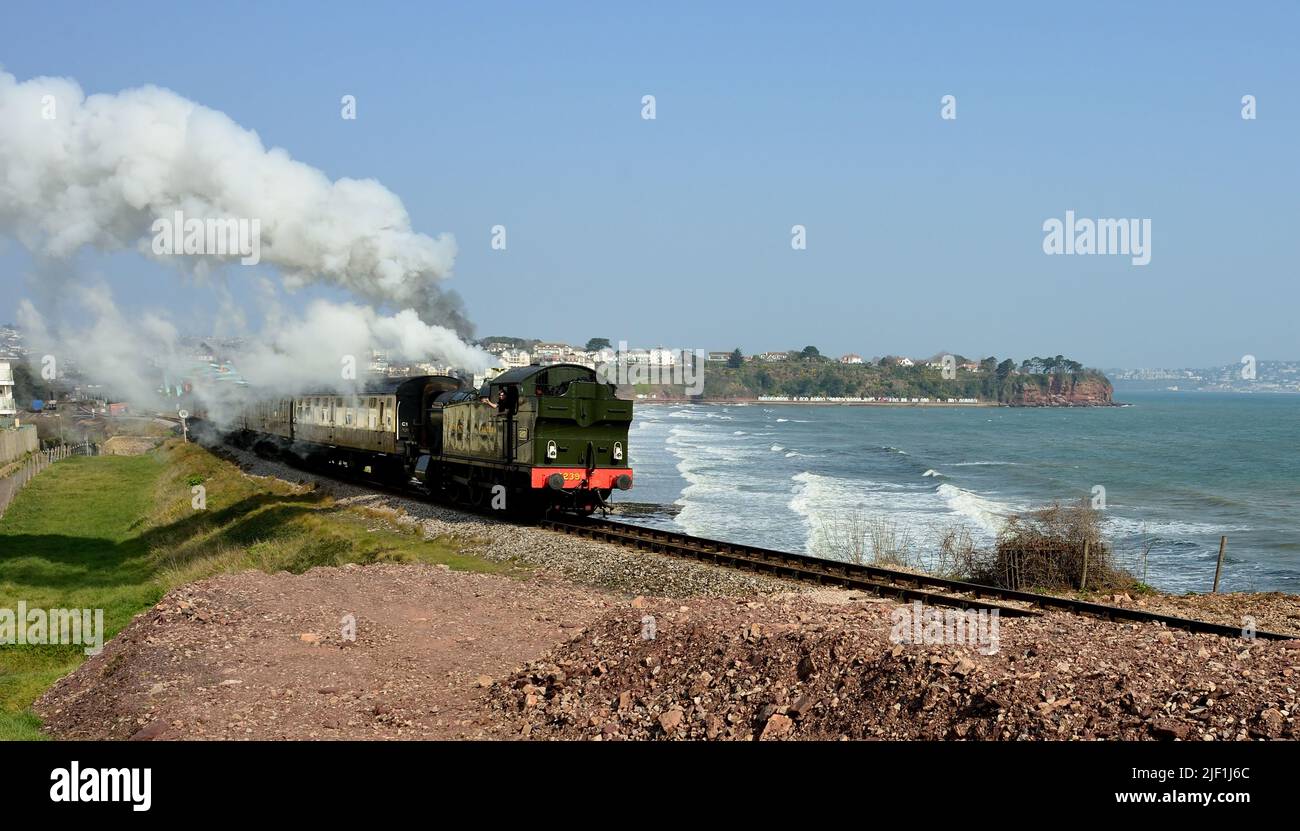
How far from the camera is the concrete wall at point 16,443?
206 ft

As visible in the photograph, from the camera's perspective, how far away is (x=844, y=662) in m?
11.1

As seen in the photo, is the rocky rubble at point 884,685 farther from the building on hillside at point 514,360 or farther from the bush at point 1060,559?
the building on hillside at point 514,360

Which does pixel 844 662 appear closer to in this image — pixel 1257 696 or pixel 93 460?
pixel 1257 696

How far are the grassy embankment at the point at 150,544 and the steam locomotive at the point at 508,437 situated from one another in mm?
2706

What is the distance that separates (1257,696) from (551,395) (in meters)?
19.0

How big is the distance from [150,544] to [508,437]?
1575cm

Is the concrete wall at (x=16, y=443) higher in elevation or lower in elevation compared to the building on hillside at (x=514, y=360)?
lower

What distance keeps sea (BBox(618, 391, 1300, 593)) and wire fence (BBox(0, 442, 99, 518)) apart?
27487 millimetres

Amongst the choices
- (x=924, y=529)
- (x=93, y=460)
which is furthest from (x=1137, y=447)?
(x=93, y=460)

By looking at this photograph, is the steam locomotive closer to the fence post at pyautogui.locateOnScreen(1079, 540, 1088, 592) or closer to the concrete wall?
the fence post at pyautogui.locateOnScreen(1079, 540, 1088, 592)

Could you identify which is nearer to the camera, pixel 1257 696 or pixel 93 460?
pixel 1257 696

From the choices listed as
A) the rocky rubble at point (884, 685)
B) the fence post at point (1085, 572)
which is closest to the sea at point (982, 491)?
the fence post at point (1085, 572)

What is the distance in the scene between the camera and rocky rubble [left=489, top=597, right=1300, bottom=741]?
9188 mm
